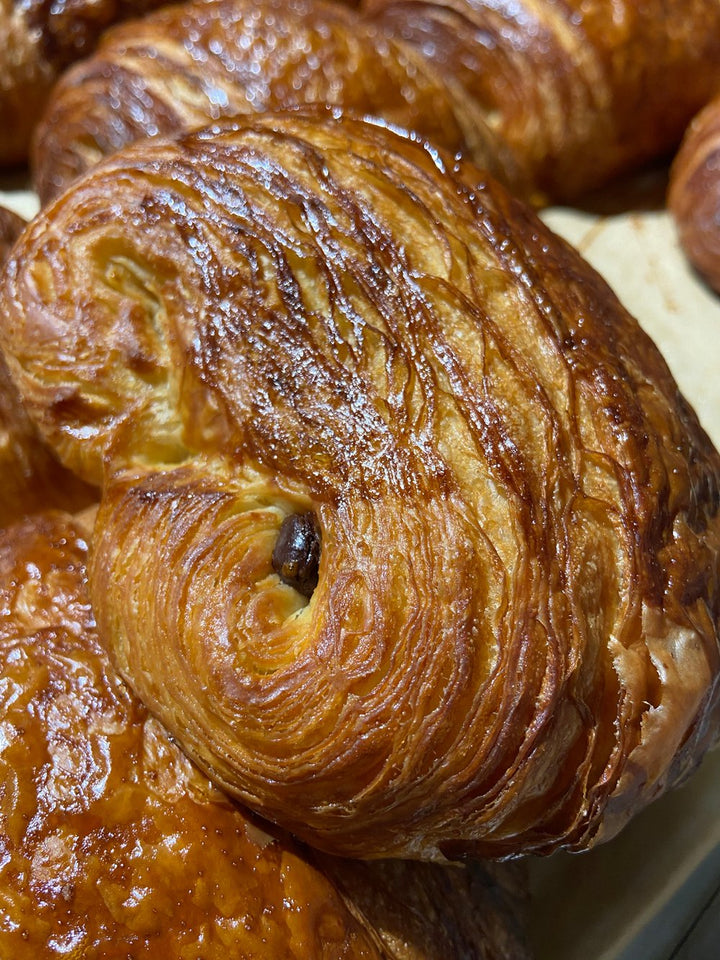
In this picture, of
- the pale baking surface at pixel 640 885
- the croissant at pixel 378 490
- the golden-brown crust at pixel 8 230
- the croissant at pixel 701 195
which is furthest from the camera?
the croissant at pixel 701 195

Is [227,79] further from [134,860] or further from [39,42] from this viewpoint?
[134,860]

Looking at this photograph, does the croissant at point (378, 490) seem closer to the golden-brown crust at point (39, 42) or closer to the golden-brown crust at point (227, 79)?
the golden-brown crust at point (227, 79)

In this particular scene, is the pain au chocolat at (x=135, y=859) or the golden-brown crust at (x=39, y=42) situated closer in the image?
the pain au chocolat at (x=135, y=859)

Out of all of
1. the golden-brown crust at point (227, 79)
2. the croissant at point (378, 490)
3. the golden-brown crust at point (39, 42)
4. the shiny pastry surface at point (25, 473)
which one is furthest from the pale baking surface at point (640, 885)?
the golden-brown crust at point (39, 42)

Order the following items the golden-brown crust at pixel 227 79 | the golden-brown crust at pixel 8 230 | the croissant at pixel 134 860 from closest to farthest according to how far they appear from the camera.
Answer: the croissant at pixel 134 860
the golden-brown crust at pixel 8 230
the golden-brown crust at pixel 227 79

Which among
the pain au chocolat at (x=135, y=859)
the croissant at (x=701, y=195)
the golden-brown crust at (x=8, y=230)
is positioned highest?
the croissant at (x=701, y=195)

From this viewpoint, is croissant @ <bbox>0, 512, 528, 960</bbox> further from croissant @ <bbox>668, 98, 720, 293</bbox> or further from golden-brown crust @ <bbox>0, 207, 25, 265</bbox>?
croissant @ <bbox>668, 98, 720, 293</bbox>

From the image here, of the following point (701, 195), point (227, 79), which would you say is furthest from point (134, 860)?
point (701, 195)
